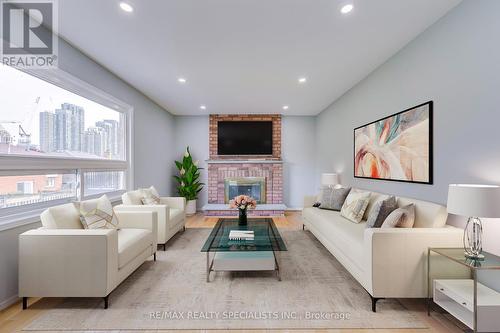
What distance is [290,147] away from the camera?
6598 mm

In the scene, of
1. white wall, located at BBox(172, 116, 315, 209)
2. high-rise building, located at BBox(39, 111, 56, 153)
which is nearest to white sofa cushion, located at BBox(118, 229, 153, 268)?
high-rise building, located at BBox(39, 111, 56, 153)

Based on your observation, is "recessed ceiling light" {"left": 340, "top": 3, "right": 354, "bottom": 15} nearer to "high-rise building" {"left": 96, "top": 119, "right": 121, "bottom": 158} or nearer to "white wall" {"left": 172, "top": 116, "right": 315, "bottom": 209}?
"high-rise building" {"left": 96, "top": 119, "right": 121, "bottom": 158}

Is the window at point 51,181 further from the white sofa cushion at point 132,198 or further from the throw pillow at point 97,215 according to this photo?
the white sofa cushion at point 132,198

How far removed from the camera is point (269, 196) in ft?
21.0

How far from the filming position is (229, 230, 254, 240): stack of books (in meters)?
2.81

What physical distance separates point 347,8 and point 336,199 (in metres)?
2.81

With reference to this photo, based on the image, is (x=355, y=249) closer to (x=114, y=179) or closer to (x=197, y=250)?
(x=197, y=250)

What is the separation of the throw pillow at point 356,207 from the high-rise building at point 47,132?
382 cm

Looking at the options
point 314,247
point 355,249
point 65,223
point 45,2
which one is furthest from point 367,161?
point 45,2

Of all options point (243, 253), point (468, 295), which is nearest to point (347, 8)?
point (468, 295)

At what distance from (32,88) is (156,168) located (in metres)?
3.10

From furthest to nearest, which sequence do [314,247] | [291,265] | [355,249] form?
[314,247] < [291,265] < [355,249]

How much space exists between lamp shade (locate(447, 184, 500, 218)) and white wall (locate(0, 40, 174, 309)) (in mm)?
3738

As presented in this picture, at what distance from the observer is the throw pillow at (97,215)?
2379mm
